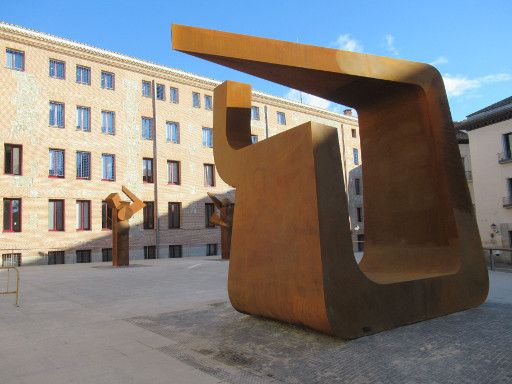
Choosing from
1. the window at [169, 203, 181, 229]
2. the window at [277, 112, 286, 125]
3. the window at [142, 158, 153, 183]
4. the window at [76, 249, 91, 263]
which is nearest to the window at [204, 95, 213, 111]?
the window at [142, 158, 153, 183]

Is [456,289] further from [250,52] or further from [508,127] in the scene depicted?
[508,127]

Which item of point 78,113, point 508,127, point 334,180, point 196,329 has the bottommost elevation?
point 196,329

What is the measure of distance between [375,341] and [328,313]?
2.25 feet

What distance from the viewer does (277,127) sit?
123 feet

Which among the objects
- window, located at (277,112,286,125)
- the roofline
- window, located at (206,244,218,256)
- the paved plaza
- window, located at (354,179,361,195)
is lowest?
the paved plaza

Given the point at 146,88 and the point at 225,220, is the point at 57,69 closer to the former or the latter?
the point at 146,88

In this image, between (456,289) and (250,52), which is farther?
(456,289)

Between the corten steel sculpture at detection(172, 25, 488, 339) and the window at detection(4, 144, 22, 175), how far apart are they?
2180cm

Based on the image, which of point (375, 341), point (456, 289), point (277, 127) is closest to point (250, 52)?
point (375, 341)

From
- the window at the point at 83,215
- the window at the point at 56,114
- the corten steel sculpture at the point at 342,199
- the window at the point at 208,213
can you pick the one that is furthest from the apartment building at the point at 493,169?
the window at the point at 56,114

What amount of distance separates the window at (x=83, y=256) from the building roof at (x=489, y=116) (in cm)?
2637

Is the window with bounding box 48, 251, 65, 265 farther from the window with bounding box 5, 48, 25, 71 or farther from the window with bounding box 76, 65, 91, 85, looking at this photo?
the window with bounding box 5, 48, 25, 71

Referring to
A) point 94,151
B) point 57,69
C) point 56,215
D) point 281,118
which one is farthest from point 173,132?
point 281,118

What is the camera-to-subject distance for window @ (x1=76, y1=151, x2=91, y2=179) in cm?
2706
